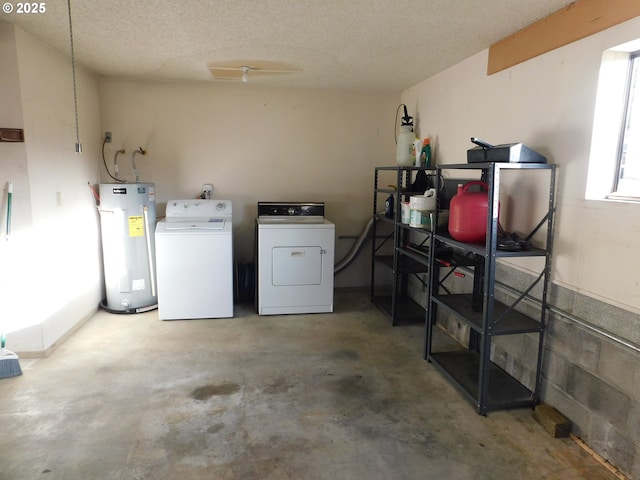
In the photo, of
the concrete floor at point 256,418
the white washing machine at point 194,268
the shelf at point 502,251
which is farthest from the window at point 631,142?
the white washing machine at point 194,268

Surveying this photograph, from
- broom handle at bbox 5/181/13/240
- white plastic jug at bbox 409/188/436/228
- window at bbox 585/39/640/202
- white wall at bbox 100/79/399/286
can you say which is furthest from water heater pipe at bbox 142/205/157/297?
window at bbox 585/39/640/202

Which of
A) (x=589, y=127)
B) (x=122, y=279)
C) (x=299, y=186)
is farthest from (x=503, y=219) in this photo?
(x=122, y=279)

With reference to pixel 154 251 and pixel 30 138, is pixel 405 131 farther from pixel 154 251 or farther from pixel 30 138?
pixel 30 138

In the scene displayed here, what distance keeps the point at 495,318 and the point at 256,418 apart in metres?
1.53

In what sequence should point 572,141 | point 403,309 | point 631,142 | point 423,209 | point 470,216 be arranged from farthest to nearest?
point 403,309 → point 423,209 → point 470,216 → point 572,141 → point 631,142

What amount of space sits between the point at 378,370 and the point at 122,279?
256 centimetres

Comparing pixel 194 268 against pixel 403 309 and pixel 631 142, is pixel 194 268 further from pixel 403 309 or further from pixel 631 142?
pixel 631 142

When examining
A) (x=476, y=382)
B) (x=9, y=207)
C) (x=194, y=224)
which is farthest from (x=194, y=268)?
(x=476, y=382)

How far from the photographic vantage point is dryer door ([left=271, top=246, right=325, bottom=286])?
3840 millimetres

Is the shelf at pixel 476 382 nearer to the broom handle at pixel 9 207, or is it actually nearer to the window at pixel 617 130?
the window at pixel 617 130

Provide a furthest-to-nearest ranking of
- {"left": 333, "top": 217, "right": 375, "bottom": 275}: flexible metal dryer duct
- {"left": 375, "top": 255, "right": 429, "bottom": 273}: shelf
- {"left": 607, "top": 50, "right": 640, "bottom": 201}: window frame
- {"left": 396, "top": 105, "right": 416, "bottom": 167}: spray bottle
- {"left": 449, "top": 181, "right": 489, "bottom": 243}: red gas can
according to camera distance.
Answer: {"left": 333, "top": 217, "right": 375, "bottom": 275}: flexible metal dryer duct < {"left": 396, "top": 105, "right": 416, "bottom": 167}: spray bottle < {"left": 375, "top": 255, "right": 429, "bottom": 273}: shelf < {"left": 449, "top": 181, "right": 489, "bottom": 243}: red gas can < {"left": 607, "top": 50, "right": 640, "bottom": 201}: window frame

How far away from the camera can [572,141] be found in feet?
7.21

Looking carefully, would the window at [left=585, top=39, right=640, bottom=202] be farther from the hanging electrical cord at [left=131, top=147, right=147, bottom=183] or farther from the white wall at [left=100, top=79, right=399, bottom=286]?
the hanging electrical cord at [left=131, top=147, right=147, bottom=183]

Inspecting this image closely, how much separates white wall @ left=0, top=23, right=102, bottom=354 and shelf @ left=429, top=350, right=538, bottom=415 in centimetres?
289
